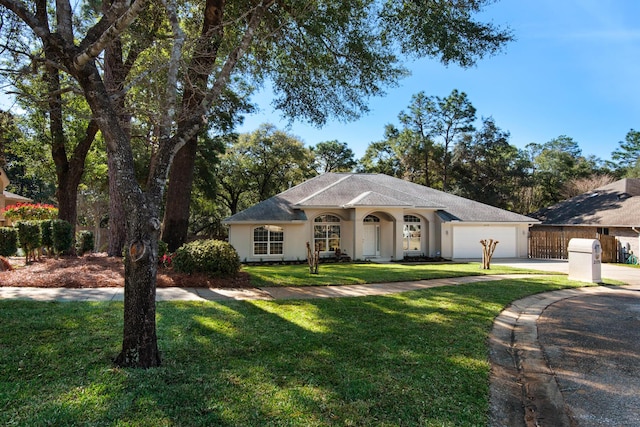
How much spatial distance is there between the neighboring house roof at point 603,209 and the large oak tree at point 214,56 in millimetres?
18258

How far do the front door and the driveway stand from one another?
13.0 m

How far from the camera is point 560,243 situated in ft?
73.3

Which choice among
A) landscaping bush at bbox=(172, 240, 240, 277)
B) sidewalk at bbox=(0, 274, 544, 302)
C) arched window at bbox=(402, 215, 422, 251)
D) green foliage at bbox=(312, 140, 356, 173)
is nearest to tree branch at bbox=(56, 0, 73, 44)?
sidewalk at bbox=(0, 274, 544, 302)

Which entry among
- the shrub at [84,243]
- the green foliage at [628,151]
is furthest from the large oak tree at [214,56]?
the green foliage at [628,151]

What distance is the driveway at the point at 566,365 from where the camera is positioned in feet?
11.6

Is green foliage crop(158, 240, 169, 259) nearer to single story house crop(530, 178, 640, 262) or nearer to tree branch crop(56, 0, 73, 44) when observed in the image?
tree branch crop(56, 0, 73, 44)

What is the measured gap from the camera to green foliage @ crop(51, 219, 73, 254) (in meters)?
12.6

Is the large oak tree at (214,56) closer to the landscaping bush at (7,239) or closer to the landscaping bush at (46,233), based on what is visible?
the landscaping bush at (46,233)

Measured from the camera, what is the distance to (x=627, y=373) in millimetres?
4512

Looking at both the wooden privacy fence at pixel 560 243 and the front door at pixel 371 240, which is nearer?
the wooden privacy fence at pixel 560 243

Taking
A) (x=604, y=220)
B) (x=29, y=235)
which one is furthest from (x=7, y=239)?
(x=604, y=220)

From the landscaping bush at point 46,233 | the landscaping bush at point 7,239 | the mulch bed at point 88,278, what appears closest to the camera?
the mulch bed at point 88,278

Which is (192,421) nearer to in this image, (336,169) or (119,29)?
(119,29)

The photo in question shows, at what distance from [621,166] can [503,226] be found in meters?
32.3
